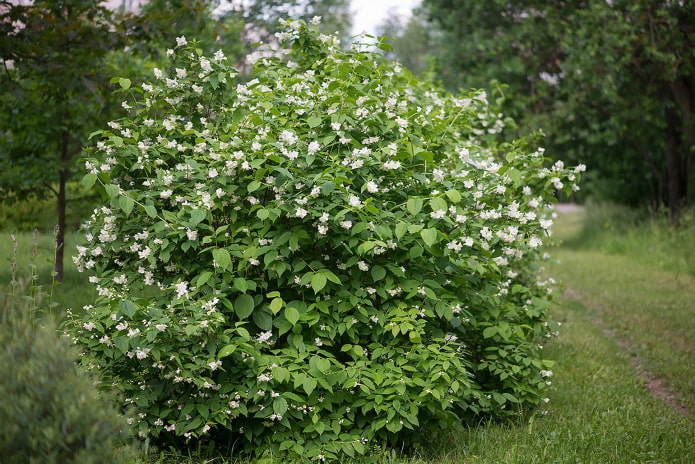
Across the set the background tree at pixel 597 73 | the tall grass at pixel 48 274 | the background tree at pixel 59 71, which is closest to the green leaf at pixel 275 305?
the background tree at pixel 59 71

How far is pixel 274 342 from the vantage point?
11.7 ft

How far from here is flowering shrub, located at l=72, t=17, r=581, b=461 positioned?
3277 millimetres

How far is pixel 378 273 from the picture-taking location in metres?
3.51

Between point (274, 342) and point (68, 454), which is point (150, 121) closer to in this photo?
point (274, 342)

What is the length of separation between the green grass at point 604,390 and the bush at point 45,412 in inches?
52.0

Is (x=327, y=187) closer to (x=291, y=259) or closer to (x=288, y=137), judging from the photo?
(x=288, y=137)

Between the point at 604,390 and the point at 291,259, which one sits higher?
the point at 291,259

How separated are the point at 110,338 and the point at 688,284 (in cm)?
890

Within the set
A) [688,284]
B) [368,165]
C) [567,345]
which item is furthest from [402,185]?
[688,284]

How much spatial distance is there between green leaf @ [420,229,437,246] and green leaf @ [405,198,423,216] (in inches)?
5.5

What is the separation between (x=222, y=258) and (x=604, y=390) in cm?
350

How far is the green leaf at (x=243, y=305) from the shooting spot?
3410 mm

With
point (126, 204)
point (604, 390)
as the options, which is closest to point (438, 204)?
point (126, 204)

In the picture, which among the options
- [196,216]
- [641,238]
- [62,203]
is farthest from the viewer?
[641,238]
